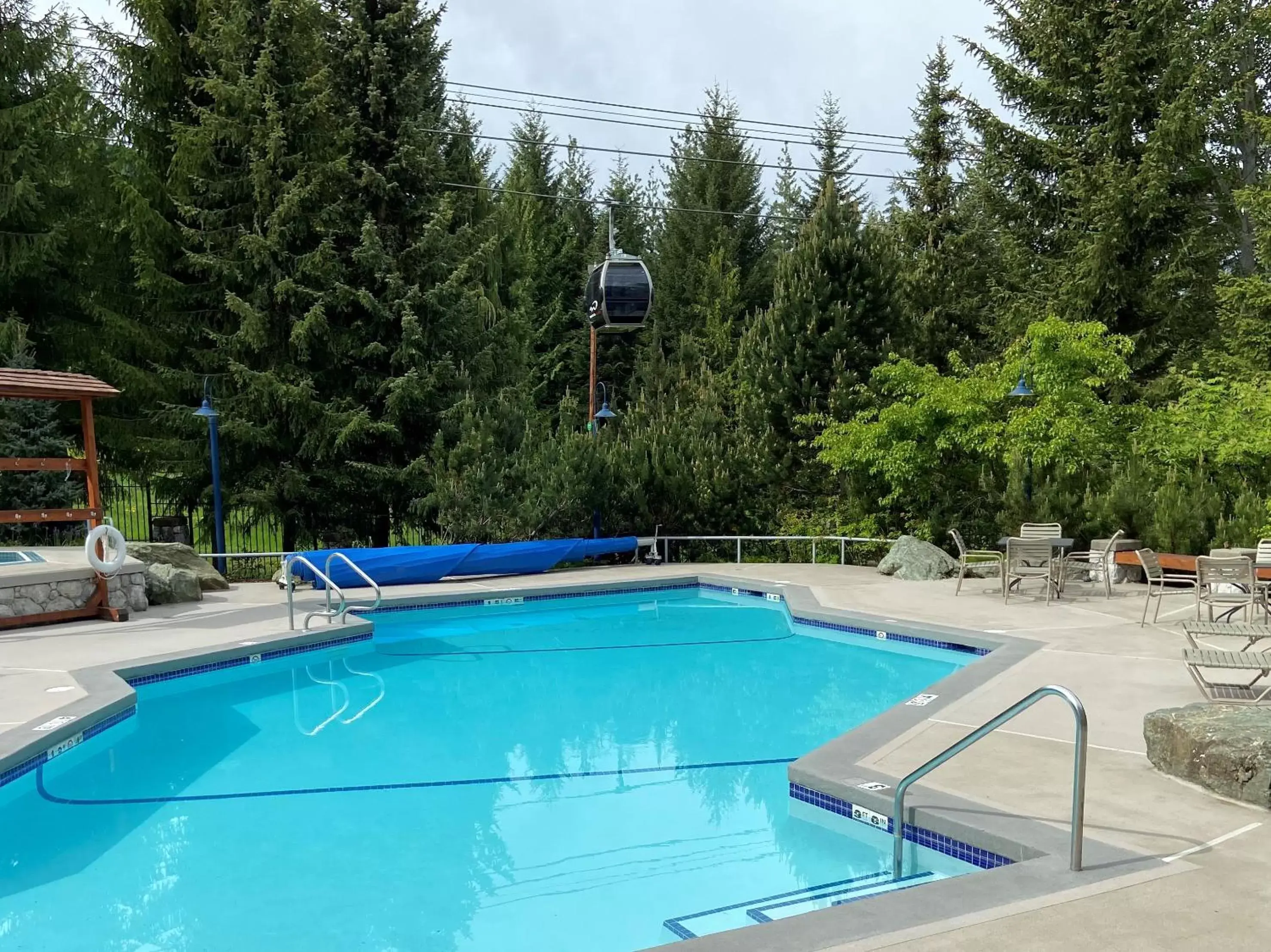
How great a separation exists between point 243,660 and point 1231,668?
832cm

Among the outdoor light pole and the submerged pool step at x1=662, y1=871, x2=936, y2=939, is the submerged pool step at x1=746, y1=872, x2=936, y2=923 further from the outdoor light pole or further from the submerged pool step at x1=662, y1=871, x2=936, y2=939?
the outdoor light pole

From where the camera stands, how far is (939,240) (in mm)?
25031

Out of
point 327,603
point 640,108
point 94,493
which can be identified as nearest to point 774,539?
point 327,603

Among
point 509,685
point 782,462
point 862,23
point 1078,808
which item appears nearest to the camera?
point 1078,808

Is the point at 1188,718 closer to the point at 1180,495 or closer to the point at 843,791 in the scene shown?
the point at 843,791

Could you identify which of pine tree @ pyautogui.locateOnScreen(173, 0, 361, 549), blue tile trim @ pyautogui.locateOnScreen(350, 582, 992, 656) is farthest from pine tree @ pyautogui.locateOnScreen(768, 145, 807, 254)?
blue tile trim @ pyautogui.locateOnScreen(350, 582, 992, 656)

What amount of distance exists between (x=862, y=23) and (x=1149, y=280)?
9623 mm

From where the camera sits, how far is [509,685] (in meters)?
9.73

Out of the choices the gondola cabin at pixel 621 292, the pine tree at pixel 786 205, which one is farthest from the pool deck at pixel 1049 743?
the pine tree at pixel 786 205

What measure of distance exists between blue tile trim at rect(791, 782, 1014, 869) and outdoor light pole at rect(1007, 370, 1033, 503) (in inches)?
388

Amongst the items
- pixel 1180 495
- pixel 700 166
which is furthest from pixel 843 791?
pixel 700 166

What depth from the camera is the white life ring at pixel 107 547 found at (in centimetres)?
1052

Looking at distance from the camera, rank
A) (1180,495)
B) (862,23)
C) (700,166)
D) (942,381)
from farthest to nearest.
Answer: (700,166) → (862,23) → (942,381) → (1180,495)

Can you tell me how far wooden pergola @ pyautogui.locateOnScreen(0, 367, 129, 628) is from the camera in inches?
416
